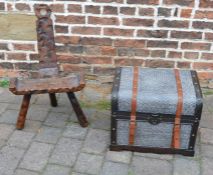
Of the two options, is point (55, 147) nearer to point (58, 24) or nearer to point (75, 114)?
point (75, 114)

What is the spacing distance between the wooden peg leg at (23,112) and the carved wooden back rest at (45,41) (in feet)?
0.72

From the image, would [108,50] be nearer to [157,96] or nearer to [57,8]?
[57,8]

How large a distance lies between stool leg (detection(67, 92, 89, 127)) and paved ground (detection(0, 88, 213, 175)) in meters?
0.05

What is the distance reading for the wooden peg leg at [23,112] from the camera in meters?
2.87

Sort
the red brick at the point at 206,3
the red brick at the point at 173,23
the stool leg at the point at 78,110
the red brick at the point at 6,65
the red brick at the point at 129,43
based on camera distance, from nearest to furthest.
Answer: the stool leg at the point at 78,110 → the red brick at the point at 206,3 → the red brick at the point at 173,23 → the red brick at the point at 129,43 → the red brick at the point at 6,65

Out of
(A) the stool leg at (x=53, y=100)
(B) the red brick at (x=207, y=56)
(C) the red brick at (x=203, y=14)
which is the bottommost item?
(A) the stool leg at (x=53, y=100)

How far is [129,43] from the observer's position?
3357 millimetres

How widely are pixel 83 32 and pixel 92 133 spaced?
92 cm

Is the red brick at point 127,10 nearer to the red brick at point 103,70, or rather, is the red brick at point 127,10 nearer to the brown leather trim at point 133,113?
the red brick at point 103,70

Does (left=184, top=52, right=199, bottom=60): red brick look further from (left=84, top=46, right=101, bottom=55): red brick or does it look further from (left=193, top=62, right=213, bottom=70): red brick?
(left=84, top=46, right=101, bottom=55): red brick

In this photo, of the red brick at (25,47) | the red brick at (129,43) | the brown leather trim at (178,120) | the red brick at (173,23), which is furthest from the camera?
the red brick at (25,47)

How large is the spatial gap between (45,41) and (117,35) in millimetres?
729

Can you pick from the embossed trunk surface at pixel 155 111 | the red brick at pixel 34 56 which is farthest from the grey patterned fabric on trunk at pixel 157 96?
the red brick at pixel 34 56

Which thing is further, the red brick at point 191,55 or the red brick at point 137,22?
the red brick at point 191,55
